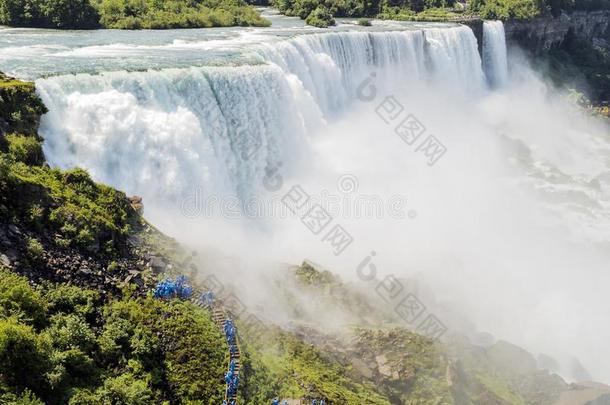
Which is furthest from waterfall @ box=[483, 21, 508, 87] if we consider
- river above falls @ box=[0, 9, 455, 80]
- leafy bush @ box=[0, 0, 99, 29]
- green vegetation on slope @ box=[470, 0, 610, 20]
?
leafy bush @ box=[0, 0, 99, 29]

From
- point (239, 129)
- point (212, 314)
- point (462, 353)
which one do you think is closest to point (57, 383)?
point (212, 314)

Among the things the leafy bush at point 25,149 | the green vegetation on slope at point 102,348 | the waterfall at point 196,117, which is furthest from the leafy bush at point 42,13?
the green vegetation on slope at point 102,348

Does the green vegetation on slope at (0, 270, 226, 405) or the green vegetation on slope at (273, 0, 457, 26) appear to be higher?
the green vegetation on slope at (0, 270, 226, 405)

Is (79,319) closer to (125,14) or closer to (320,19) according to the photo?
(125,14)

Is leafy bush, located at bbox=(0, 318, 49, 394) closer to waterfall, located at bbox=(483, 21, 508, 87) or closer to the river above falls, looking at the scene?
the river above falls

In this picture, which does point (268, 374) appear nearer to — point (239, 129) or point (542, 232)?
point (239, 129)

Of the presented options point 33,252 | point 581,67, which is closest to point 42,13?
point 33,252
